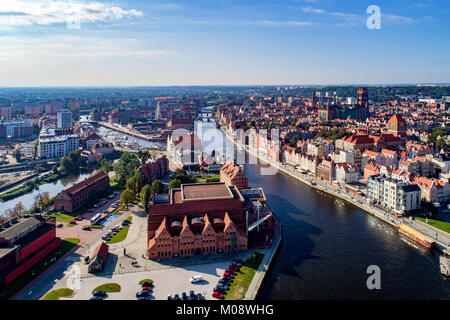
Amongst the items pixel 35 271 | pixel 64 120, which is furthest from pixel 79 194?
pixel 64 120

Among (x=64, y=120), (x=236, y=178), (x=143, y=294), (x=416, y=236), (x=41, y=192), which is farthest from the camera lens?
(x=64, y=120)

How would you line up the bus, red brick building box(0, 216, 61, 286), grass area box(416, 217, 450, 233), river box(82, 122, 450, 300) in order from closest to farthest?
river box(82, 122, 450, 300) < red brick building box(0, 216, 61, 286) < grass area box(416, 217, 450, 233) < the bus

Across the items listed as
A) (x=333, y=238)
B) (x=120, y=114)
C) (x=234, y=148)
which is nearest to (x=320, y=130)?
(x=234, y=148)

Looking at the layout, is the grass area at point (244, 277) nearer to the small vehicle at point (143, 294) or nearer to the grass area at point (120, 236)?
the small vehicle at point (143, 294)

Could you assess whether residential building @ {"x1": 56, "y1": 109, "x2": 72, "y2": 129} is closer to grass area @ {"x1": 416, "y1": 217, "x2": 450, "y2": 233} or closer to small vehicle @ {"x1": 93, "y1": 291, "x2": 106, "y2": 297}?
Answer: small vehicle @ {"x1": 93, "y1": 291, "x2": 106, "y2": 297}

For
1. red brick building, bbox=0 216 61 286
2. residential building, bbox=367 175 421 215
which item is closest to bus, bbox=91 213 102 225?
red brick building, bbox=0 216 61 286

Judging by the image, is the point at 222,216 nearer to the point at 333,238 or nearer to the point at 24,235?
the point at 333,238

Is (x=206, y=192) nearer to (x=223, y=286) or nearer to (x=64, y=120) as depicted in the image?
(x=223, y=286)
